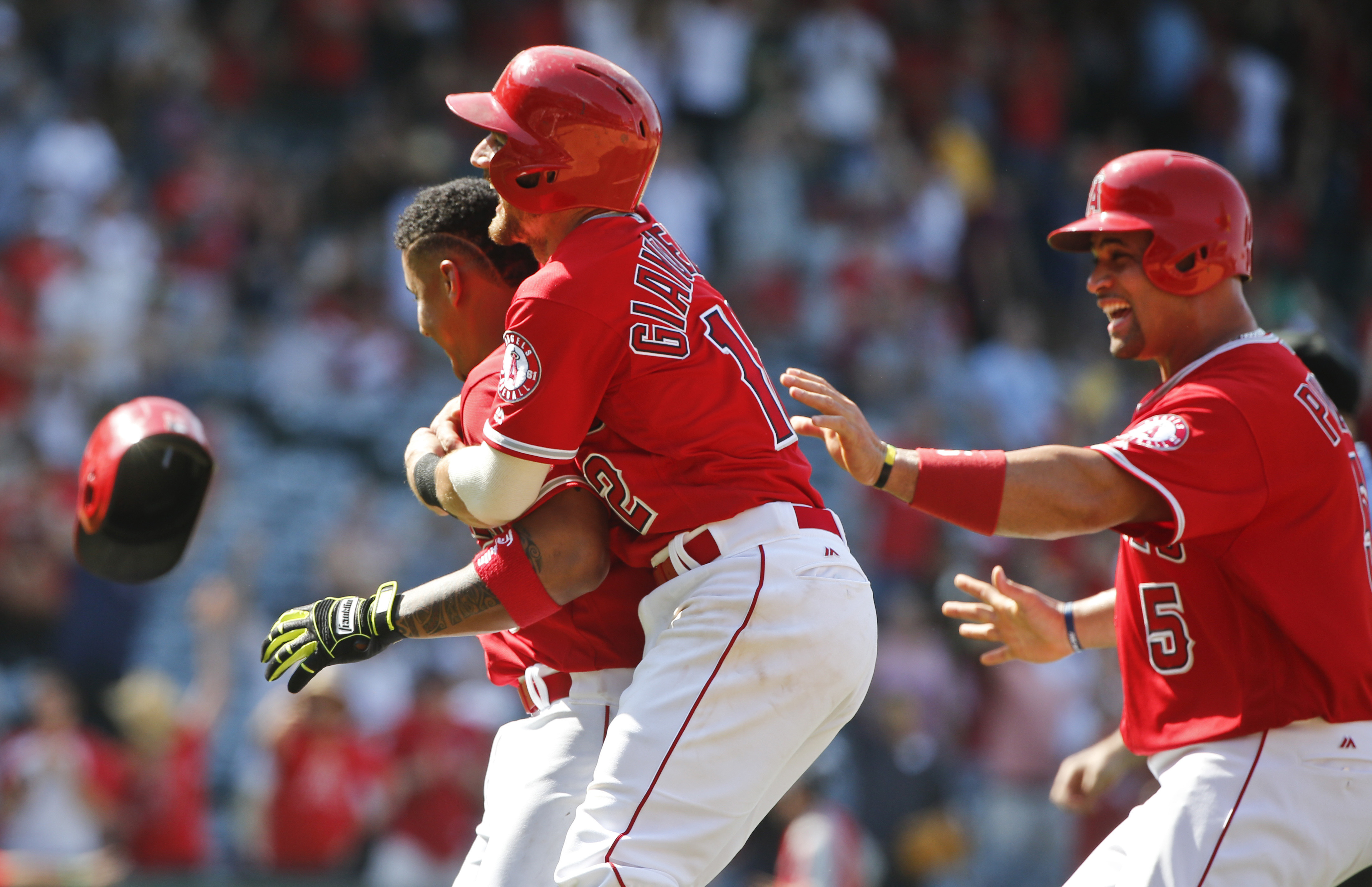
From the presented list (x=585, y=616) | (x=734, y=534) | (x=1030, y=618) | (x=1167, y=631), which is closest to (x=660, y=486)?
(x=734, y=534)

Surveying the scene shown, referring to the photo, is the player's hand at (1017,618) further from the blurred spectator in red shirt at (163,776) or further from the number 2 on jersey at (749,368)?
the blurred spectator in red shirt at (163,776)

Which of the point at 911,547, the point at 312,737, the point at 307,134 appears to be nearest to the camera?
the point at 312,737

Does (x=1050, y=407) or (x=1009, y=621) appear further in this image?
(x=1050, y=407)

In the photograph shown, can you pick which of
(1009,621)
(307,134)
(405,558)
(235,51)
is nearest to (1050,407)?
(405,558)

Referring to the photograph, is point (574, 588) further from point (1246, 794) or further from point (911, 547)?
point (911, 547)

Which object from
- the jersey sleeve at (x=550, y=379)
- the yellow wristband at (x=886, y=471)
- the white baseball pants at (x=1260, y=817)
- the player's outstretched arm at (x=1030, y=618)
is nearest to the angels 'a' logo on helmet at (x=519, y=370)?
the jersey sleeve at (x=550, y=379)

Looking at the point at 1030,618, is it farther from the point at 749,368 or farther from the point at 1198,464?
the point at 749,368

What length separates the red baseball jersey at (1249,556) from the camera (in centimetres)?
348

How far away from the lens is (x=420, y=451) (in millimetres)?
3793

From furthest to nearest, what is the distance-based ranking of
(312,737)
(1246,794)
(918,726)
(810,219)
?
(810,219) → (918,726) → (312,737) → (1246,794)

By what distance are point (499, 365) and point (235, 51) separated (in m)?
10.3

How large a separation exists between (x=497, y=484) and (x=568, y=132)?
2.89 ft

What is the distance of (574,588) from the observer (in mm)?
3525

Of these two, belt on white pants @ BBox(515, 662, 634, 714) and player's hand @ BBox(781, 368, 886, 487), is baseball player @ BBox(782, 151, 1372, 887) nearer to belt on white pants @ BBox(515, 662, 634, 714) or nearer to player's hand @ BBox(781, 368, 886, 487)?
player's hand @ BBox(781, 368, 886, 487)
